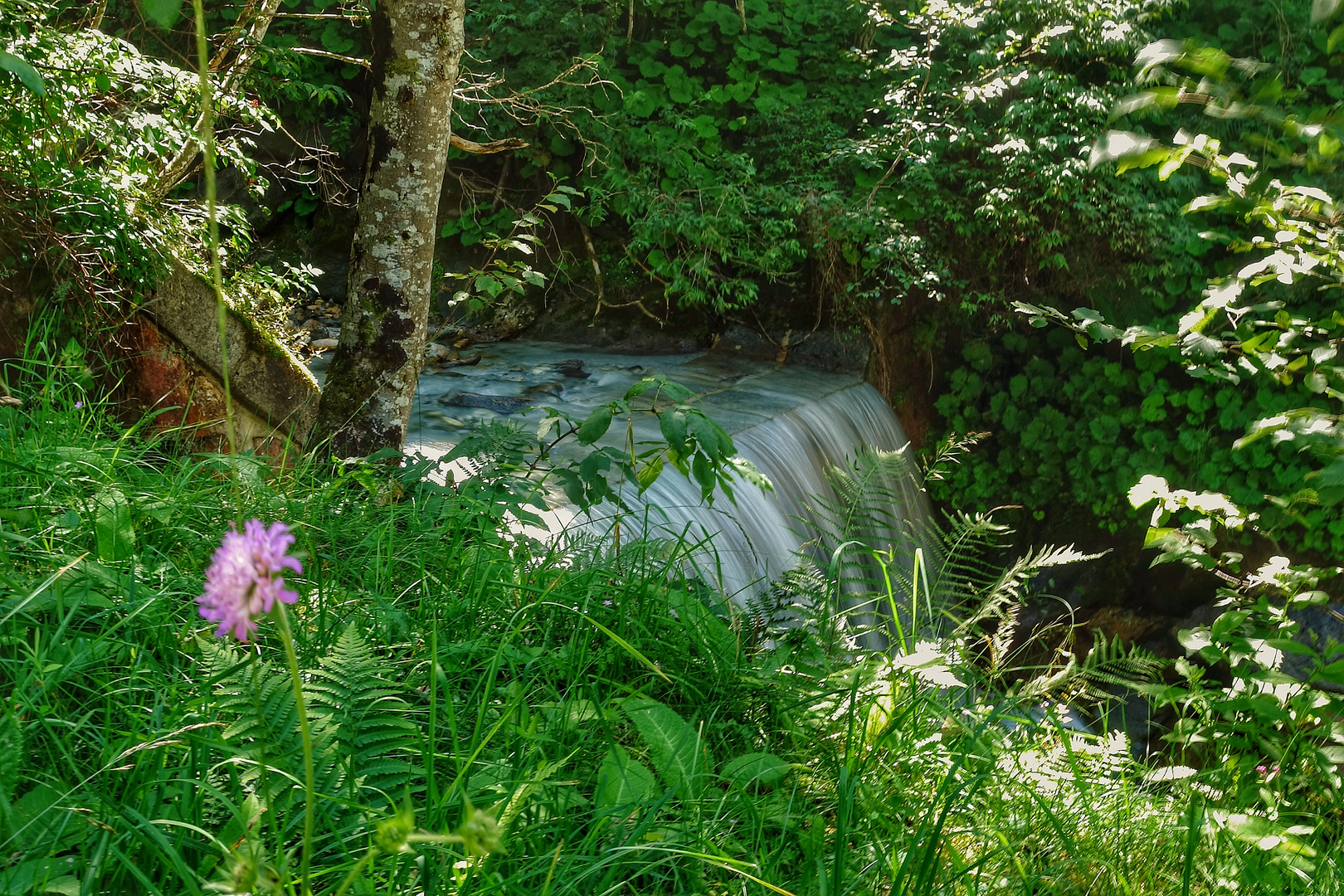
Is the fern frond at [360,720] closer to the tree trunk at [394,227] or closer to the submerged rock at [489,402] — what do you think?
the tree trunk at [394,227]

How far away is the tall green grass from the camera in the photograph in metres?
1.16

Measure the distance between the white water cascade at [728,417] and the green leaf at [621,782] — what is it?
6.24 feet

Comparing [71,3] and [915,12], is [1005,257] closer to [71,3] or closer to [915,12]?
Answer: [915,12]

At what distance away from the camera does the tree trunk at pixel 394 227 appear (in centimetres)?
286

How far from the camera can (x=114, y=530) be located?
1.75 m

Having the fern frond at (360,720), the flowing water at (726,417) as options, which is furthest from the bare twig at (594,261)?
the fern frond at (360,720)

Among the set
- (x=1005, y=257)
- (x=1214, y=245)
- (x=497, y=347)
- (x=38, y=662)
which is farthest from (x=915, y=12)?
(x=38, y=662)

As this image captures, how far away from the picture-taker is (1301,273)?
5.88ft

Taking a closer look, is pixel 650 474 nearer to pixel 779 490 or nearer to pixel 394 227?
pixel 394 227

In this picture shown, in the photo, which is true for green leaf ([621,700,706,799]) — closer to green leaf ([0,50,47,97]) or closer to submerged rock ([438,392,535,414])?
green leaf ([0,50,47,97])

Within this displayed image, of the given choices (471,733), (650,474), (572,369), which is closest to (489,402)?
(572,369)

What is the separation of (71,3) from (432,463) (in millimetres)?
4925

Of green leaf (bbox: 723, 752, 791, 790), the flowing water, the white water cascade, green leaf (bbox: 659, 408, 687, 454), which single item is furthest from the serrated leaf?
the white water cascade

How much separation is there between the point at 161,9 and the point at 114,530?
4.38 ft
